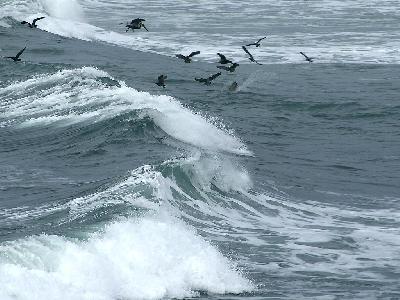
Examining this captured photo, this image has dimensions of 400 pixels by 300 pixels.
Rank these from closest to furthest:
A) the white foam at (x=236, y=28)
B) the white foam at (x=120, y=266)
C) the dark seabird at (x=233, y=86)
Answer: the white foam at (x=120, y=266)
the dark seabird at (x=233, y=86)
the white foam at (x=236, y=28)

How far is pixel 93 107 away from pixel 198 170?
8.01 meters

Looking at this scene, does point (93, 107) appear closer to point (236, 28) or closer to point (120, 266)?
point (120, 266)

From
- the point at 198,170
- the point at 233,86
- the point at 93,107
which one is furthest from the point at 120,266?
the point at 233,86

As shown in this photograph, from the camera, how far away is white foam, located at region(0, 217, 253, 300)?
16.9 m

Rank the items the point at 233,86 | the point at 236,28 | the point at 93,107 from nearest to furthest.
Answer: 1. the point at 93,107
2. the point at 233,86
3. the point at 236,28

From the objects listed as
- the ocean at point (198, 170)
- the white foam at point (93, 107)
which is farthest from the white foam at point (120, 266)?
the white foam at point (93, 107)

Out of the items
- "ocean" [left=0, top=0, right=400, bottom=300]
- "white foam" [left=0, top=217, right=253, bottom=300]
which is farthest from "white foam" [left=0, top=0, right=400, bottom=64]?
"white foam" [left=0, top=217, right=253, bottom=300]

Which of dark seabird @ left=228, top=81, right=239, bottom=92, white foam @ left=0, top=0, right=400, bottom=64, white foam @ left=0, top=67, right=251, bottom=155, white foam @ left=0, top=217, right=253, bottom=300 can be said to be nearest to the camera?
white foam @ left=0, top=217, right=253, bottom=300

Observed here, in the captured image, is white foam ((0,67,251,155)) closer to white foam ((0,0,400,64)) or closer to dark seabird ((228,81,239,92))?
dark seabird ((228,81,239,92))

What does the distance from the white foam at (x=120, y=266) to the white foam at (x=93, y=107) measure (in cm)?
935

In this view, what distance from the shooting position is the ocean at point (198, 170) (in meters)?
18.6

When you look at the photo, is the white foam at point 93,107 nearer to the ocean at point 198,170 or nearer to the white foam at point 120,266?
the ocean at point 198,170

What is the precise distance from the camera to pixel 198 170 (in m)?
25.1

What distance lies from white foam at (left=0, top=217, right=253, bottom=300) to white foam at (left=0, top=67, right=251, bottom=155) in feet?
30.7
